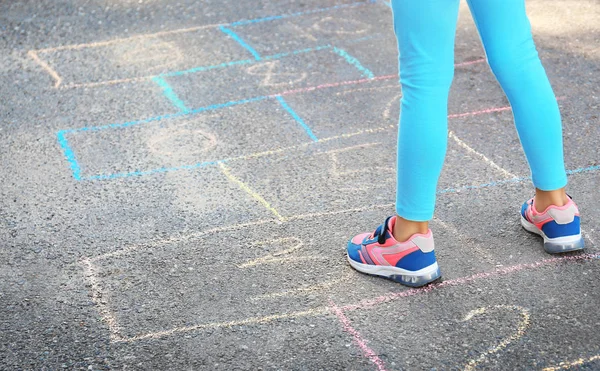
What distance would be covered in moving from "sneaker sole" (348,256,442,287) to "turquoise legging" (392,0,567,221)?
180mm

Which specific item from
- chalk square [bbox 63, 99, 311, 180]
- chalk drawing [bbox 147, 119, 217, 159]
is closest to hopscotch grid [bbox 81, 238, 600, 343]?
chalk square [bbox 63, 99, 311, 180]

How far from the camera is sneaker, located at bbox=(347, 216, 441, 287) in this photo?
2.56 m

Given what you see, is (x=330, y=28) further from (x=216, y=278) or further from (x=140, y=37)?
(x=216, y=278)

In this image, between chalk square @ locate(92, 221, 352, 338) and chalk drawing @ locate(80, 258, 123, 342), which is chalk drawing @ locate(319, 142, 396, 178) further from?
chalk drawing @ locate(80, 258, 123, 342)

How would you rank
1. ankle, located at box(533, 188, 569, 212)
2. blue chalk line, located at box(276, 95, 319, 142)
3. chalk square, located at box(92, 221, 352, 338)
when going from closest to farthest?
chalk square, located at box(92, 221, 352, 338)
ankle, located at box(533, 188, 569, 212)
blue chalk line, located at box(276, 95, 319, 142)

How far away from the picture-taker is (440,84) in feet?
7.94

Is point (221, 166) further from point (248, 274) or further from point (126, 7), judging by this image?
point (126, 7)

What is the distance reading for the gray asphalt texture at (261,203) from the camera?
7.80 feet

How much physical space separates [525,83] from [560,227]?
499 mm

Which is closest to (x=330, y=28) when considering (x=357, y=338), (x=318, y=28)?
(x=318, y=28)

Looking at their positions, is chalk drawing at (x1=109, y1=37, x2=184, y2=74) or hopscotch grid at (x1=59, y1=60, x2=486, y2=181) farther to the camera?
chalk drawing at (x1=109, y1=37, x2=184, y2=74)

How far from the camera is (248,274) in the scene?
2732mm

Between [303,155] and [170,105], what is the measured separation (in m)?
0.90

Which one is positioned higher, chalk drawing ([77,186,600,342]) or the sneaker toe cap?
the sneaker toe cap
